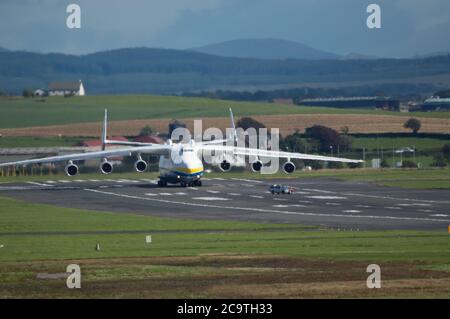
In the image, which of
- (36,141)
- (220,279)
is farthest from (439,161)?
(220,279)

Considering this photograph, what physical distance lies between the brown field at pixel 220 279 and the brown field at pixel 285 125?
82.5 meters

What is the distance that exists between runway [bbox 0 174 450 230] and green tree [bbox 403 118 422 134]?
3457 cm

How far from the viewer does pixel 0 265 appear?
36250 mm

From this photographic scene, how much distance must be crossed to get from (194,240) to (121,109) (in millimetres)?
109917

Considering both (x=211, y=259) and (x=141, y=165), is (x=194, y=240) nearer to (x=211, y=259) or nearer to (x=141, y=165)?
(x=211, y=259)

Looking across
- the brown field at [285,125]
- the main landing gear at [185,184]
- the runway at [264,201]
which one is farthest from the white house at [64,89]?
the main landing gear at [185,184]

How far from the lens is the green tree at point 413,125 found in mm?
117812

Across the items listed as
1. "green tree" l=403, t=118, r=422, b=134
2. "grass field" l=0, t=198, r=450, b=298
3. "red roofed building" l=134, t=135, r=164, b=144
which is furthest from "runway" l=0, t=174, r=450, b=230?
"green tree" l=403, t=118, r=422, b=134

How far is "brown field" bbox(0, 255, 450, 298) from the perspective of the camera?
29.9 meters

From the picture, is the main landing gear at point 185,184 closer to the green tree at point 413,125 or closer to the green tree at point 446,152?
the green tree at point 446,152

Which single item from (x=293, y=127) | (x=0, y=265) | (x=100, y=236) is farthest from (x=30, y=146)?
(x=0, y=265)

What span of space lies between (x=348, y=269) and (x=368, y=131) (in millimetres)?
87583

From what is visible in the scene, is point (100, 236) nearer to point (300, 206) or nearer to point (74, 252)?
point (74, 252)

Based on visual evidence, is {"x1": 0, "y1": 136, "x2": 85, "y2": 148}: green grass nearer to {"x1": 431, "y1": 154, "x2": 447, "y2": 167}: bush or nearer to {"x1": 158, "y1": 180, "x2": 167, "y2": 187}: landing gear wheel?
{"x1": 158, "y1": 180, "x2": 167, "y2": 187}: landing gear wheel
